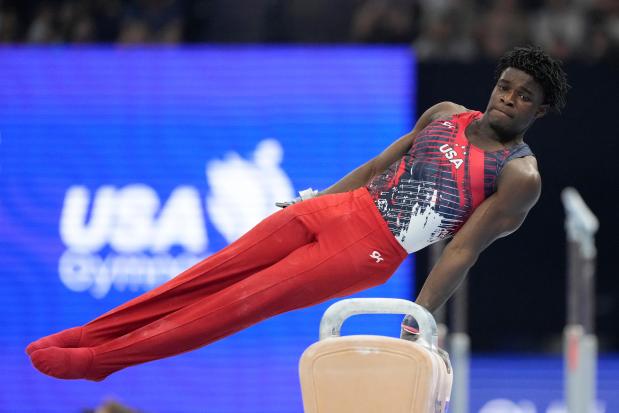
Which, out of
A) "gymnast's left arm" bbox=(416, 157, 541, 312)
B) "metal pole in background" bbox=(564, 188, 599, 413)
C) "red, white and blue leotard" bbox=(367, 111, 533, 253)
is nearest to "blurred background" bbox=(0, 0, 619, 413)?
"metal pole in background" bbox=(564, 188, 599, 413)

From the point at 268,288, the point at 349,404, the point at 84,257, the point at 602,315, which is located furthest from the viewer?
the point at 602,315

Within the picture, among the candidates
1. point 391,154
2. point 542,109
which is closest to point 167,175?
point 391,154

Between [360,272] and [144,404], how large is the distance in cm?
390

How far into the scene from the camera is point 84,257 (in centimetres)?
712

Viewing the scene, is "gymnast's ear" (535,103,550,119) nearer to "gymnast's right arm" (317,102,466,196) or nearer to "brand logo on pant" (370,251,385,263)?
"gymnast's right arm" (317,102,466,196)

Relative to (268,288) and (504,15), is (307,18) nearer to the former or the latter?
(504,15)

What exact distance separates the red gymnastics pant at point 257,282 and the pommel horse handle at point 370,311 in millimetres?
556

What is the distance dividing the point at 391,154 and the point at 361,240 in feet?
1.54

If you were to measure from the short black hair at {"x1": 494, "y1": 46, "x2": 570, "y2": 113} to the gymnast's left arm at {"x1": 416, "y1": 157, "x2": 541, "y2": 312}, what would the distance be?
0.84 ft

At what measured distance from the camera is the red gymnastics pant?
12.1ft

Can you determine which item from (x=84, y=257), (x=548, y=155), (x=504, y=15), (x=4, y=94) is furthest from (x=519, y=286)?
(x=4, y=94)

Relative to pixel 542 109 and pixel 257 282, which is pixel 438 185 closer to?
pixel 542 109

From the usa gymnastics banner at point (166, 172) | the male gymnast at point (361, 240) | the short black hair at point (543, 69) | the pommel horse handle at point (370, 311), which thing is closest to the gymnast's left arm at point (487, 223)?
the male gymnast at point (361, 240)

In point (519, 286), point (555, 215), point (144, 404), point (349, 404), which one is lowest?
point (144, 404)
